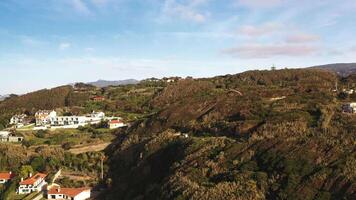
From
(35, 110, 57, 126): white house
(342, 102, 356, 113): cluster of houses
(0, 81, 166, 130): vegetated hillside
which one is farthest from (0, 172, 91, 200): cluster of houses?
(0, 81, 166, 130): vegetated hillside

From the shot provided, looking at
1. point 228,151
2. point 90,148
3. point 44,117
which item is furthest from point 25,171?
point 44,117

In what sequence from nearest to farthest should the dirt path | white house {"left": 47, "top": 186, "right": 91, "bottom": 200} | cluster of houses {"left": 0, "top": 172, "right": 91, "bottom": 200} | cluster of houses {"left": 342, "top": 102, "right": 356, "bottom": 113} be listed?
white house {"left": 47, "top": 186, "right": 91, "bottom": 200} → cluster of houses {"left": 0, "top": 172, "right": 91, "bottom": 200} → cluster of houses {"left": 342, "top": 102, "right": 356, "bottom": 113} → the dirt path

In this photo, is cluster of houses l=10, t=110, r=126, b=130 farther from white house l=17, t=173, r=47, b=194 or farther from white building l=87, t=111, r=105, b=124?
white house l=17, t=173, r=47, b=194

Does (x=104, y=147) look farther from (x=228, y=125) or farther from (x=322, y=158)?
(x=322, y=158)

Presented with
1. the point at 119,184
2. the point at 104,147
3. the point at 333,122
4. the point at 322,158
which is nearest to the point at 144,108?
the point at 104,147

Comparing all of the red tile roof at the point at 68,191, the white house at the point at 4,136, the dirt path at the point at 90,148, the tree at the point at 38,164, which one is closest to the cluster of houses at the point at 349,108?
the red tile roof at the point at 68,191

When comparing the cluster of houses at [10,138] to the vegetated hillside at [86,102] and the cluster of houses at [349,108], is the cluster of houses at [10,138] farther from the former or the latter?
the cluster of houses at [349,108]

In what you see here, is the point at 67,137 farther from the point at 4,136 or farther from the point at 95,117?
the point at 95,117
